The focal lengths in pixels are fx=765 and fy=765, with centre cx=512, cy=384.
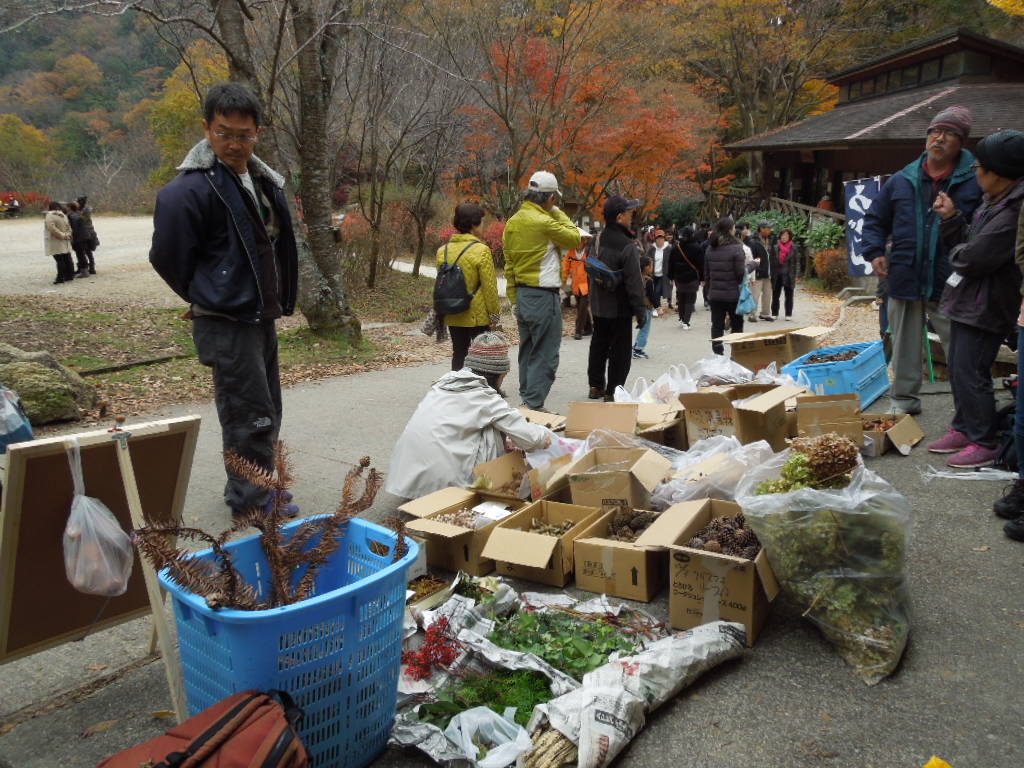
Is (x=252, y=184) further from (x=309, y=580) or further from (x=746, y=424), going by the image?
(x=746, y=424)

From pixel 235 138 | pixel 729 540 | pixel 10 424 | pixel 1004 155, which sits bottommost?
pixel 729 540

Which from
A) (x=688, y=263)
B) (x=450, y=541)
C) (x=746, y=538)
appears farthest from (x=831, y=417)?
(x=688, y=263)

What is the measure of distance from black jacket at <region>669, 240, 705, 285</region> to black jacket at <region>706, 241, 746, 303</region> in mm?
3463

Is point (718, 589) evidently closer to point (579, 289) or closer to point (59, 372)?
point (59, 372)

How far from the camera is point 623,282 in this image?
6727mm

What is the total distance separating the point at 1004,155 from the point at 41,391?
7373 millimetres

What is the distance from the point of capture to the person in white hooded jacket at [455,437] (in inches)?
180

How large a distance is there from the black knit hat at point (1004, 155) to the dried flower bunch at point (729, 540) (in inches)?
103

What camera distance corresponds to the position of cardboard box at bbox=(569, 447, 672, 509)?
162 inches

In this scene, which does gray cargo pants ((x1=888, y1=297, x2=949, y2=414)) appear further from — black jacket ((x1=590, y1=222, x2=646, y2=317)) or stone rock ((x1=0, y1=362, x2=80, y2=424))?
stone rock ((x1=0, y1=362, x2=80, y2=424))

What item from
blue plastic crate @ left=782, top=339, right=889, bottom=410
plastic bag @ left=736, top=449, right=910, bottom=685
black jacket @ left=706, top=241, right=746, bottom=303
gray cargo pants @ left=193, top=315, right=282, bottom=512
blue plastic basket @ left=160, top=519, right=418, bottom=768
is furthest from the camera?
black jacket @ left=706, top=241, right=746, bottom=303

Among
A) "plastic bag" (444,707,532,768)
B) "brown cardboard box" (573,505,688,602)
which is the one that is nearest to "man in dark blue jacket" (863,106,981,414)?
"brown cardboard box" (573,505,688,602)

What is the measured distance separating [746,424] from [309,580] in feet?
11.3

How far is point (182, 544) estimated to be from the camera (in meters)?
4.02
